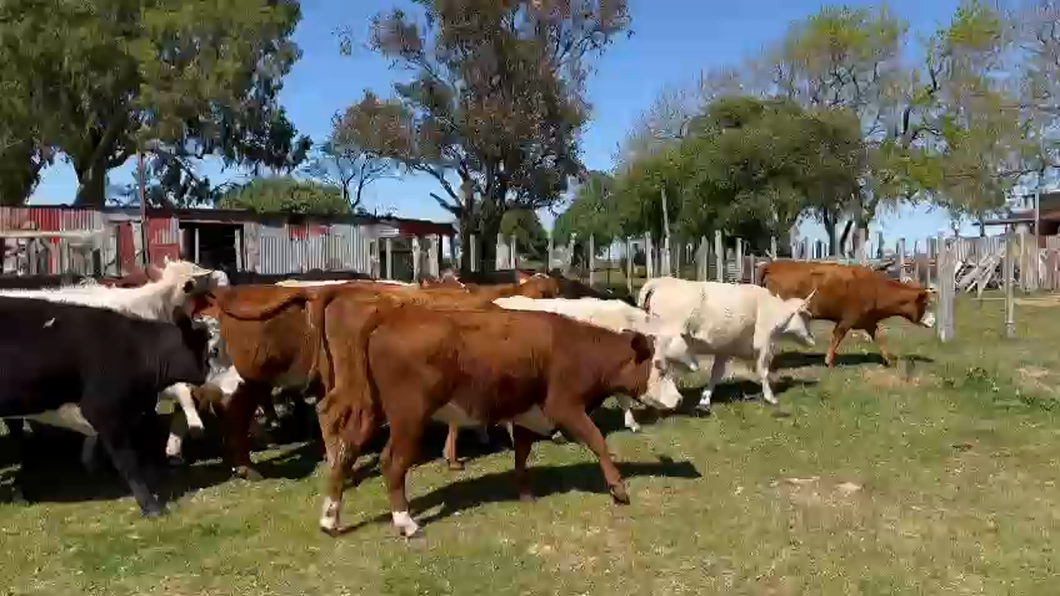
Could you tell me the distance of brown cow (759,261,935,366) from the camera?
14.3m

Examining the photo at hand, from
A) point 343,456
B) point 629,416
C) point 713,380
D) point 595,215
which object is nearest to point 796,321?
point 713,380

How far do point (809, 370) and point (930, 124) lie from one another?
36.3 meters

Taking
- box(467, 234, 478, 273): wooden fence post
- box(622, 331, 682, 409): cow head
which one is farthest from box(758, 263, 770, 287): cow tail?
box(467, 234, 478, 273): wooden fence post

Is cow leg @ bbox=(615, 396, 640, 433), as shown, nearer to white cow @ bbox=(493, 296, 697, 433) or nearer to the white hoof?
white cow @ bbox=(493, 296, 697, 433)

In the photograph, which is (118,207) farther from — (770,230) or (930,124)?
(930,124)

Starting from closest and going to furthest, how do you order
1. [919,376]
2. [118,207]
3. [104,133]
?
[919,376], [118,207], [104,133]

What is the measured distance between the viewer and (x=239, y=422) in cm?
837

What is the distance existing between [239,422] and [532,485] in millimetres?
2628

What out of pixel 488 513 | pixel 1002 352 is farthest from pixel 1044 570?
pixel 1002 352

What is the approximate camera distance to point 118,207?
2400cm

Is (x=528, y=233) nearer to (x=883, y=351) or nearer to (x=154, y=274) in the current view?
(x=883, y=351)

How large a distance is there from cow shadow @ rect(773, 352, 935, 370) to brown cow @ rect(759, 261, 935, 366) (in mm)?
196

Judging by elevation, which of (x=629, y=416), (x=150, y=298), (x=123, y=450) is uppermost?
(x=150, y=298)

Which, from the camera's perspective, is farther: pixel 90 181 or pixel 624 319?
pixel 90 181
